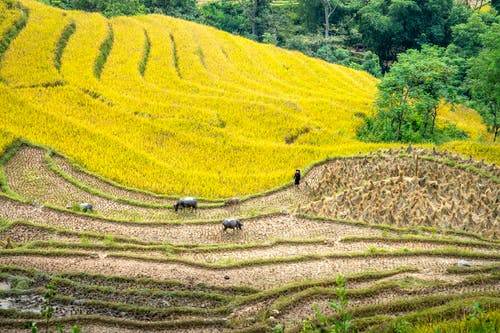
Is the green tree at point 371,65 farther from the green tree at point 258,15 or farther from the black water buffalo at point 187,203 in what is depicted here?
the black water buffalo at point 187,203

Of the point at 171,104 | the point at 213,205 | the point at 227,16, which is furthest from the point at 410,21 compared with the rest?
the point at 213,205

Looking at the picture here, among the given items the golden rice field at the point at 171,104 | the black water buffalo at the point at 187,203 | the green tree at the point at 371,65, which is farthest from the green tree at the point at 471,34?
the black water buffalo at the point at 187,203

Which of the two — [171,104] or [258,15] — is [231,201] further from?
[258,15]

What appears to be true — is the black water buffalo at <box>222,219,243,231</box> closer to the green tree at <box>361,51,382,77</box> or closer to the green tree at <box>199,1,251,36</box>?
the green tree at <box>361,51,382,77</box>

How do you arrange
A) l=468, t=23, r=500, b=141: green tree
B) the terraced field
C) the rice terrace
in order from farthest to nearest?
l=468, t=23, r=500, b=141: green tree < the rice terrace < the terraced field

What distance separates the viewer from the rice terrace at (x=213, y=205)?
10.6m

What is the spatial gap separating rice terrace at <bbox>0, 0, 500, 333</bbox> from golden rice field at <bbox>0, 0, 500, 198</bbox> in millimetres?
135

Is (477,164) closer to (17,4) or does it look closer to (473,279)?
(473,279)

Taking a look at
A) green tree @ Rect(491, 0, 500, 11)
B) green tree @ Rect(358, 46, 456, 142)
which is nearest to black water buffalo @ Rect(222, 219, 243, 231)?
green tree @ Rect(358, 46, 456, 142)

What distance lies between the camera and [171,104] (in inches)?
1101

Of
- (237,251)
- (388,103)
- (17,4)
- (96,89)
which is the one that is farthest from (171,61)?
(237,251)

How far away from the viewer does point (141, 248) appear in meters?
14.0

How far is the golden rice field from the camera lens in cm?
2144

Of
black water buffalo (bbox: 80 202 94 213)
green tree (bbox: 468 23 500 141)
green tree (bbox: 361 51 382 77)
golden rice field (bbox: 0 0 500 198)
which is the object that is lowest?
black water buffalo (bbox: 80 202 94 213)
